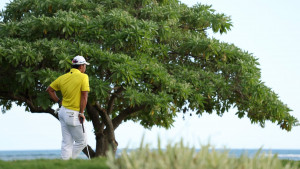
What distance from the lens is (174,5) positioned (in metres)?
17.4

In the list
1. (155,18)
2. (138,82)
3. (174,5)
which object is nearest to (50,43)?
(138,82)

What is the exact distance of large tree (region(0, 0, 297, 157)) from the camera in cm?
1311

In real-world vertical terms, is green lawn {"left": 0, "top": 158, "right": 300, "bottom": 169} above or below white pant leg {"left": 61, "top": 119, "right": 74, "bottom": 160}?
below

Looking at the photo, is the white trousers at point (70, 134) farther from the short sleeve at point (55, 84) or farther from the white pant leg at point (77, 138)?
the short sleeve at point (55, 84)

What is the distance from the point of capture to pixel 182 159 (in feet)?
19.8

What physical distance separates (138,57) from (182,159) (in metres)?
8.51

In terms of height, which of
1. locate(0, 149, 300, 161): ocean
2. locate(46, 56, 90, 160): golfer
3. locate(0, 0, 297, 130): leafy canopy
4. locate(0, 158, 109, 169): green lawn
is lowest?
locate(0, 149, 300, 161): ocean

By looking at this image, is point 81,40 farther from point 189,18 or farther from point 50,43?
point 189,18

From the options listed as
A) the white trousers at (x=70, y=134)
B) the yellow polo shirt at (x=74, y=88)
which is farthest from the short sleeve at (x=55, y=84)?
the white trousers at (x=70, y=134)

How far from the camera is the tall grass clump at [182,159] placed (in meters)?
5.97

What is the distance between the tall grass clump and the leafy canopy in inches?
233

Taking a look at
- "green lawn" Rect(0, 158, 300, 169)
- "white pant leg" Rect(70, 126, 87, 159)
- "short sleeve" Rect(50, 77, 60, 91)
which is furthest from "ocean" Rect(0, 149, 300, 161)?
"short sleeve" Rect(50, 77, 60, 91)

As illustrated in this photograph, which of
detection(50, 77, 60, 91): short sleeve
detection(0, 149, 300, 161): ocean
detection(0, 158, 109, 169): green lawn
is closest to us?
detection(0, 149, 300, 161): ocean

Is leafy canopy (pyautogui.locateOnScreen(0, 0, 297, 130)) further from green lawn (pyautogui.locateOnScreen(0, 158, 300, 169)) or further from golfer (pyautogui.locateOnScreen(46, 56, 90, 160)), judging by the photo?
green lawn (pyautogui.locateOnScreen(0, 158, 300, 169))
